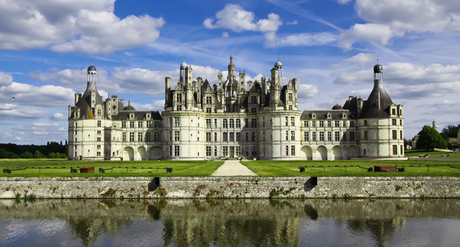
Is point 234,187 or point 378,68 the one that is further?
point 378,68

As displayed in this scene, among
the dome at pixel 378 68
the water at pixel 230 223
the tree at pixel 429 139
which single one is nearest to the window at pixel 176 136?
the water at pixel 230 223

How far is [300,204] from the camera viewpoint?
33.6m

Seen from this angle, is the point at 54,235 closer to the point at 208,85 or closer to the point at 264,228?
the point at 264,228

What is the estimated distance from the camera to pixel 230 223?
2680cm

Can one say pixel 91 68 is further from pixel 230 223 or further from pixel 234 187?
pixel 230 223

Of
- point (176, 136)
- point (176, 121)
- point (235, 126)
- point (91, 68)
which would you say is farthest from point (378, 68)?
point (91, 68)

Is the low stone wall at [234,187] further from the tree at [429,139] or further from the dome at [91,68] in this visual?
the tree at [429,139]

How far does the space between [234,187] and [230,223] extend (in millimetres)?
8957

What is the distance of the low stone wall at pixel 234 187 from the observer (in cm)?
3575

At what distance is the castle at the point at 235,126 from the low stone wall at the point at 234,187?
36.4 meters

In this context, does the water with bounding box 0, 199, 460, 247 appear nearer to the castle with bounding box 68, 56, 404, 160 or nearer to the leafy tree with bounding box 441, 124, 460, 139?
the castle with bounding box 68, 56, 404, 160

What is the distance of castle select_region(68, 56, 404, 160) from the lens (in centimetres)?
7344

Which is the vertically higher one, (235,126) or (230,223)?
(235,126)

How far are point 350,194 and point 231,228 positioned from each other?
15082 millimetres
